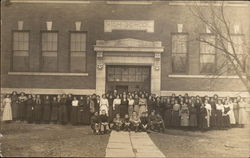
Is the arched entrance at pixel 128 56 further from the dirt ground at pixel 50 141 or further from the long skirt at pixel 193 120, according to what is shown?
the dirt ground at pixel 50 141

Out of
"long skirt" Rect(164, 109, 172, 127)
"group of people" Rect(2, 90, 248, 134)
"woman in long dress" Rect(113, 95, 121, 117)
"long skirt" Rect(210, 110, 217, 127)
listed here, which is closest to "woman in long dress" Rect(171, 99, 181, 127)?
"group of people" Rect(2, 90, 248, 134)

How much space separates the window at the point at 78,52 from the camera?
821 inches

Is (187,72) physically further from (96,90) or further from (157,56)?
(96,90)

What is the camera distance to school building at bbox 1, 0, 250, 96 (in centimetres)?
2059

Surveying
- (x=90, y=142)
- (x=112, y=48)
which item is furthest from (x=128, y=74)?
(x=90, y=142)

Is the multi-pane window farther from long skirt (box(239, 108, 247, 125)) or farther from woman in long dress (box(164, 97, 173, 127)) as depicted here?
long skirt (box(239, 108, 247, 125))

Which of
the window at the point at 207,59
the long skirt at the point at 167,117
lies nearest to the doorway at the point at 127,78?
the window at the point at 207,59

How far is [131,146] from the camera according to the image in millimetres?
12461

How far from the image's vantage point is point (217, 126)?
18.4 m

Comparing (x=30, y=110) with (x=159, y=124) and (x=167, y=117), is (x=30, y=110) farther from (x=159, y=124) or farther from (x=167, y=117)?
(x=167, y=117)

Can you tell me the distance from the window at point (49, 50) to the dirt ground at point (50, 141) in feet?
13.7

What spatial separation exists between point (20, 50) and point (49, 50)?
1.61m

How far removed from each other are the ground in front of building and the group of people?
568mm

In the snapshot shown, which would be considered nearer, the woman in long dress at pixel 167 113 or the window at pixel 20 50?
Answer: the woman in long dress at pixel 167 113
